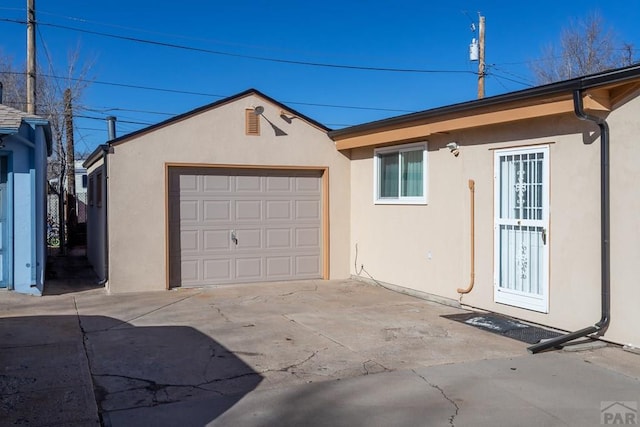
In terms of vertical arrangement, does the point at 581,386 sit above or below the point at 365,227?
below

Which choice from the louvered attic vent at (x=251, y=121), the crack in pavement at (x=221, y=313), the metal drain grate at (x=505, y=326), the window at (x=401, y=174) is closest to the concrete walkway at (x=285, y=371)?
the crack in pavement at (x=221, y=313)

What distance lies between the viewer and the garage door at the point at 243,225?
11.0m

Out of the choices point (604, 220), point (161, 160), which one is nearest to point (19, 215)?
point (161, 160)

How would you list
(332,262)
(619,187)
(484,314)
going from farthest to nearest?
1. (332,262)
2. (484,314)
3. (619,187)

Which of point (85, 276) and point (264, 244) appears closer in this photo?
point (264, 244)

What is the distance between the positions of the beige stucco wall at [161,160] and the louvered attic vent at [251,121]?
0.28ft

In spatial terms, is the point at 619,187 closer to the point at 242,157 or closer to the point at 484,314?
the point at 484,314

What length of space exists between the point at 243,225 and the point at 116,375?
599 cm

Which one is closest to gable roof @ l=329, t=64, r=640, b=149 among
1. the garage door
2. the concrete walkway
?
the garage door

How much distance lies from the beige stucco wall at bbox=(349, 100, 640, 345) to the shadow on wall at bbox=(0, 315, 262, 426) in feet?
13.5

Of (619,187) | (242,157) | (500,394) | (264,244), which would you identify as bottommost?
(500,394)

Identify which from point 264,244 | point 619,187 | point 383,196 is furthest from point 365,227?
point 619,187

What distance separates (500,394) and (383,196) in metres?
6.57

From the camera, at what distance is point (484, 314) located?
8.47m
